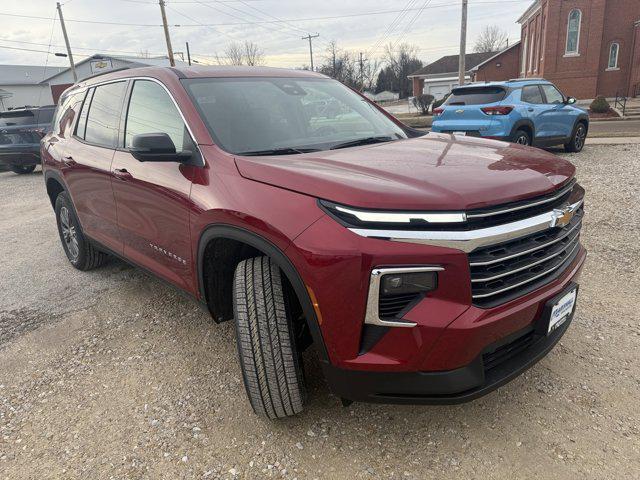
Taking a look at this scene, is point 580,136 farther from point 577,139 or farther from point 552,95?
point 552,95

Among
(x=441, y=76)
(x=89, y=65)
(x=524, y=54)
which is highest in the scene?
(x=89, y=65)

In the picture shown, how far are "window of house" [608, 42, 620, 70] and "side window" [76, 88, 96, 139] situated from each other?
116 ft

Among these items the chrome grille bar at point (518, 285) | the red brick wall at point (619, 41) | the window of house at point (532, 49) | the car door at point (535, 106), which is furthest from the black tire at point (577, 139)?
the window of house at point (532, 49)

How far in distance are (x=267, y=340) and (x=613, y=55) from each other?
36.6 metres

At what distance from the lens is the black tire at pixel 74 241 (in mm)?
4555

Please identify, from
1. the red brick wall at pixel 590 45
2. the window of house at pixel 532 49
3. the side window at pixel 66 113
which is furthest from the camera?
the window of house at pixel 532 49

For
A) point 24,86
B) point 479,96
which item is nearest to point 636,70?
point 479,96

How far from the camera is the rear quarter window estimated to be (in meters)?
9.38

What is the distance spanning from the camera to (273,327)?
7.22 ft

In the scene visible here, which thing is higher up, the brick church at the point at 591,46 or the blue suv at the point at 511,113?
the brick church at the point at 591,46

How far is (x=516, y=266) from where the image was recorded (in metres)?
2.01

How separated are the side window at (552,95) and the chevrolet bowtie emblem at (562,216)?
9.00 meters

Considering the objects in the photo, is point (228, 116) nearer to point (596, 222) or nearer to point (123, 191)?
point (123, 191)

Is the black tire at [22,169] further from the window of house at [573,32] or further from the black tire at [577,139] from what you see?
the window of house at [573,32]
